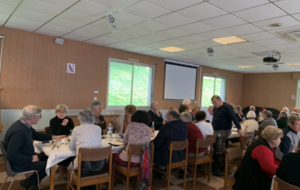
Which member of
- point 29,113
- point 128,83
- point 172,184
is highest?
point 128,83

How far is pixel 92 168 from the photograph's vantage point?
275 cm

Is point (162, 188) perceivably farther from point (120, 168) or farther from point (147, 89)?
point (147, 89)

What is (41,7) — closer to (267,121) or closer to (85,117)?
(85,117)

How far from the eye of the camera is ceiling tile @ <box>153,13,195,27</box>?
3638 mm

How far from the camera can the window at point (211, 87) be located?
31.8 feet

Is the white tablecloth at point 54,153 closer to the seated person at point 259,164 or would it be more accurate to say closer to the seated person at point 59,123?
the seated person at point 59,123

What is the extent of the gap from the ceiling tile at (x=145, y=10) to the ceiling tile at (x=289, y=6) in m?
1.56

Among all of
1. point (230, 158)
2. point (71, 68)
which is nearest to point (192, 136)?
point (230, 158)

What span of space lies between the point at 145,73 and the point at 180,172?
13.3 ft

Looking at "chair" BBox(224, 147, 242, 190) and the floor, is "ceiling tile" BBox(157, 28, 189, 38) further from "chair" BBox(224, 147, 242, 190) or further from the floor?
the floor

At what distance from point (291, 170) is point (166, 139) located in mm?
1815

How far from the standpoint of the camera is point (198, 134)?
3873mm

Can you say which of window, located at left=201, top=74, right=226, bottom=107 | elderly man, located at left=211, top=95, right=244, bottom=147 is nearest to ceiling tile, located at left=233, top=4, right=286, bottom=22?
elderly man, located at left=211, top=95, right=244, bottom=147

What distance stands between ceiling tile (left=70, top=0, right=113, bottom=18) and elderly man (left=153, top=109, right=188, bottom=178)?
1964mm
